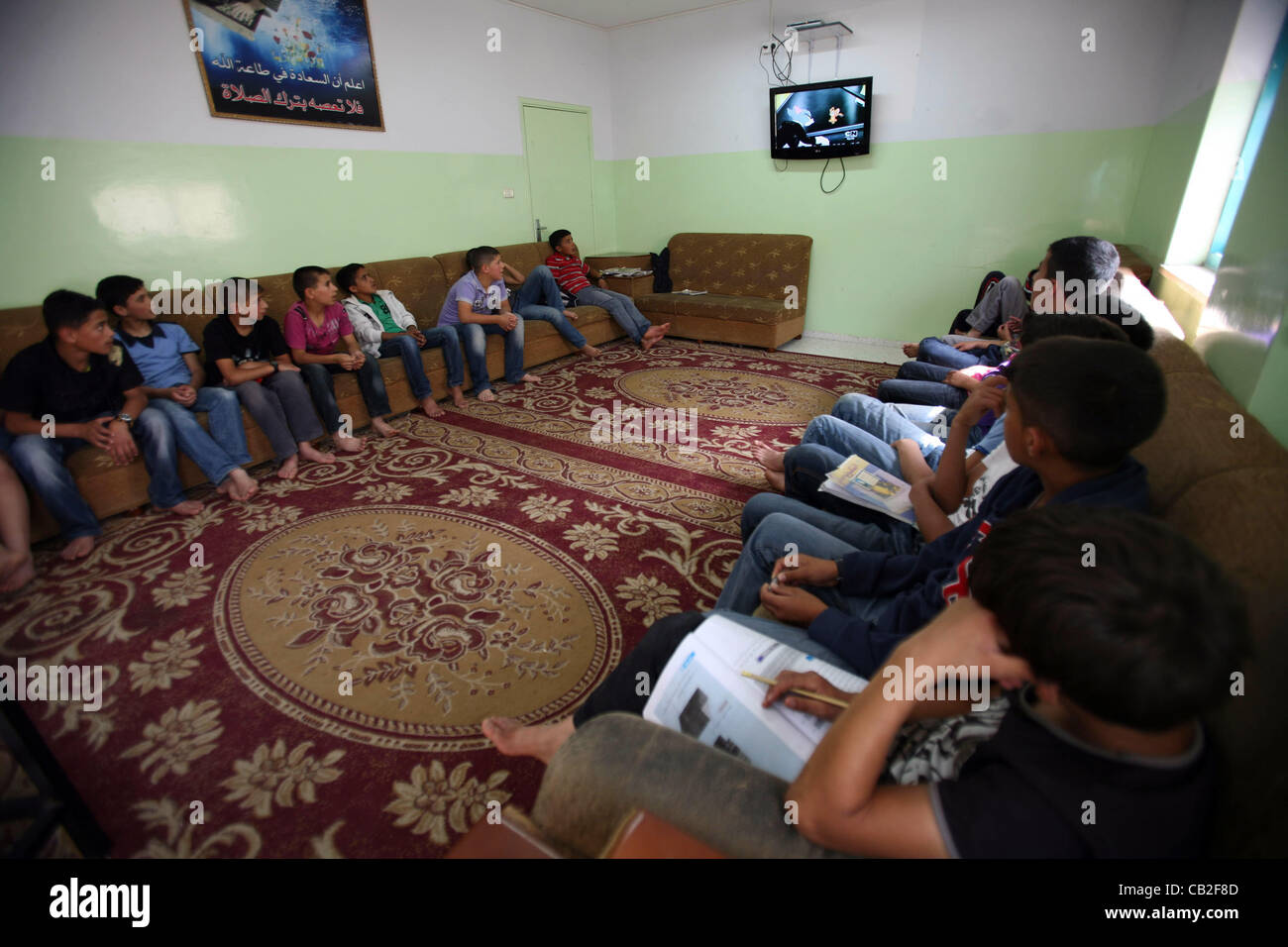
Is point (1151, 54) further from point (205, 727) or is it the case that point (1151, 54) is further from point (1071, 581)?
point (205, 727)

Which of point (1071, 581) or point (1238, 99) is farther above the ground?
point (1238, 99)

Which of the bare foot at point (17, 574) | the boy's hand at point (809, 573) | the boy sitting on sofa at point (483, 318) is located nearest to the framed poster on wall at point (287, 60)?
the boy sitting on sofa at point (483, 318)

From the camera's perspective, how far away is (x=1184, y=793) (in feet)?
2.00

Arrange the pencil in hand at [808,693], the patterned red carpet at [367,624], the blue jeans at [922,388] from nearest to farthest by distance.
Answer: the pencil in hand at [808,693], the patterned red carpet at [367,624], the blue jeans at [922,388]

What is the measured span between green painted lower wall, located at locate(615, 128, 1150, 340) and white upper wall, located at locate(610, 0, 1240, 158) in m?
0.15

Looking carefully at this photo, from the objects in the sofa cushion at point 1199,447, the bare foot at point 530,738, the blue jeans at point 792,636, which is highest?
the sofa cushion at point 1199,447

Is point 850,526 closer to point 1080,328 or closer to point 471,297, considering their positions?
point 1080,328

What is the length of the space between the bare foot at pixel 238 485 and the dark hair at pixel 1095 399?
320 centimetres

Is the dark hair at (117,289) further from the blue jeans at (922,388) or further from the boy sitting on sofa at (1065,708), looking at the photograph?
the blue jeans at (922,388)

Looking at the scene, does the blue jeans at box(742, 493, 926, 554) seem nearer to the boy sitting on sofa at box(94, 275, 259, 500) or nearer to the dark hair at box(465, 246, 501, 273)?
the boy sitting on sofa at box(94, 275, 259, 500)

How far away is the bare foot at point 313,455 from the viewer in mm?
3158

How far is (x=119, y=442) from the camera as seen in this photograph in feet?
8.35
